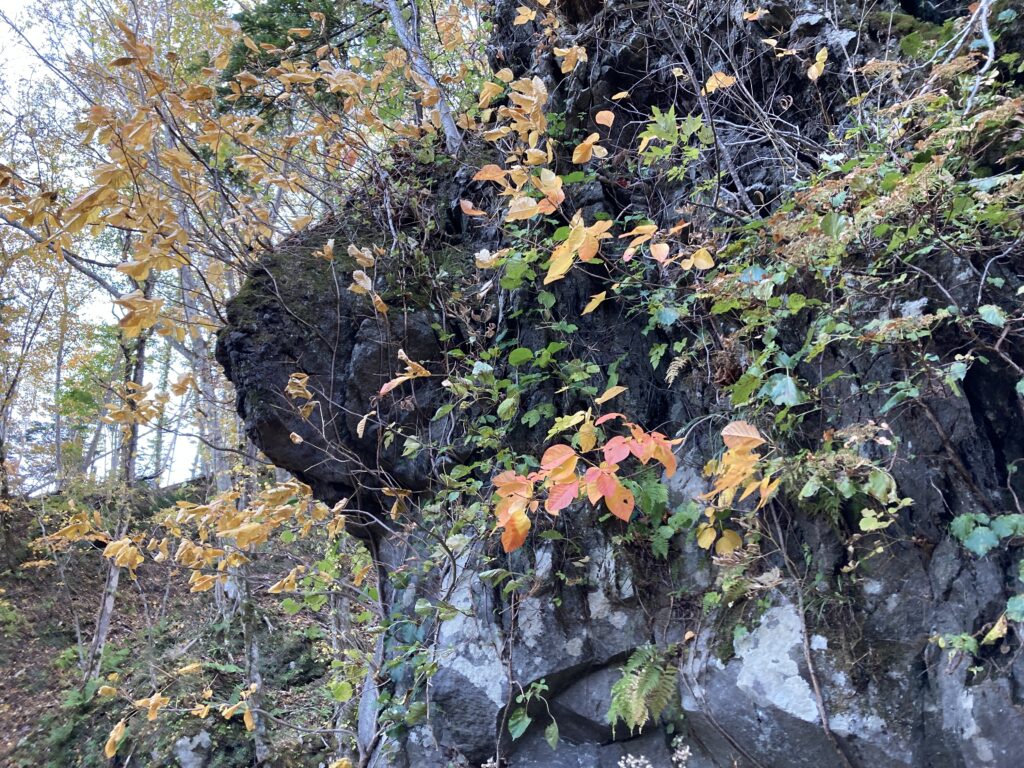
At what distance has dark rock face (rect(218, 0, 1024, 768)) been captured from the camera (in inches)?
88.0

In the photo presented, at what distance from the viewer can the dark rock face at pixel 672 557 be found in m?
2.23

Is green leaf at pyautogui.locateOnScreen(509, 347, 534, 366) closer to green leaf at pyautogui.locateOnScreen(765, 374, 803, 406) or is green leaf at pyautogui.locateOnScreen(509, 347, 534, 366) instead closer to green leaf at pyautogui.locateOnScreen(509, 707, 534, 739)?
green leaf at pyautogui.locateOnScreen(765, 374, 803, 406)

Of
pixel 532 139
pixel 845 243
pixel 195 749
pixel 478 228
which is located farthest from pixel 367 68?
pixel 195 749

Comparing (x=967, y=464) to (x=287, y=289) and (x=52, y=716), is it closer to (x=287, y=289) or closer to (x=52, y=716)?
(x=287, y=289)

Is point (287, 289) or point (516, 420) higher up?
point (287, 289)

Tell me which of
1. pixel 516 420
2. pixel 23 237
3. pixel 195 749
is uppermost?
pixel 23 237

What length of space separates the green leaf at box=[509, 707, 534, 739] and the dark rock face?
103mm

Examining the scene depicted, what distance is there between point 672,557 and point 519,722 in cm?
110

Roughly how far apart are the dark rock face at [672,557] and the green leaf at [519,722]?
103 millimetres

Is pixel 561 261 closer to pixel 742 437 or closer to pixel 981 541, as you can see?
pixel 742 437

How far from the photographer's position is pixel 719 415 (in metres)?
2.81

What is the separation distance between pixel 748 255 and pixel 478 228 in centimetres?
213

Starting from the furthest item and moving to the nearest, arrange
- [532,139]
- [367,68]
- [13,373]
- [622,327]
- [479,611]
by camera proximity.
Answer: [13,373] < [367,68] < [622,327] < [479,611] < [532,139]

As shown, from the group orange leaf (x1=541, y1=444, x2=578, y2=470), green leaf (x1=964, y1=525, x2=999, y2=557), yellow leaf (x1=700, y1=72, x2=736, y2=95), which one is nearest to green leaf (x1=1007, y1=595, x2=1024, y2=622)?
green leaf (x1=964, y1=525, x2=999, y2=557)
